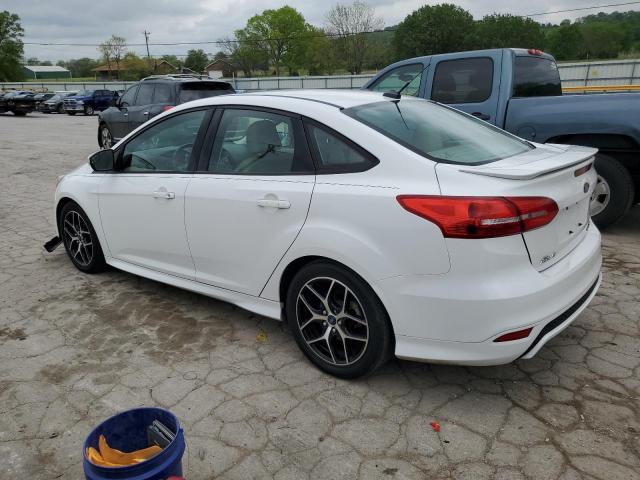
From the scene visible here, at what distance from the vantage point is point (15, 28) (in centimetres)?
6781

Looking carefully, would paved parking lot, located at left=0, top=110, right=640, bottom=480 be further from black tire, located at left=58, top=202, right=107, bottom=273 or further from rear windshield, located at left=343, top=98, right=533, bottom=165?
rear windshield, located at left=343, top=98, right=533, bottom=165

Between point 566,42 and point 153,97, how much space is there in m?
67.6

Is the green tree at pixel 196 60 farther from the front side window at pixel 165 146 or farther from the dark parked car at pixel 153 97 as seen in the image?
the front side window at pixel 165 146

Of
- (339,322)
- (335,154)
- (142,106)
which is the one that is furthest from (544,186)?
(142,106)

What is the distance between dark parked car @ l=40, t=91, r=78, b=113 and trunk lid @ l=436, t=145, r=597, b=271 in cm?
3539

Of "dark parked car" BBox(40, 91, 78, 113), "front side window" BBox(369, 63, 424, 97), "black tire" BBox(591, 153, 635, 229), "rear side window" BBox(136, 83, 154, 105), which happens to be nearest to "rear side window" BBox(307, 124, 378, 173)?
"black tire" BBox(591, 153, 635, 229)

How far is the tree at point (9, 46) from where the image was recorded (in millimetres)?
66500

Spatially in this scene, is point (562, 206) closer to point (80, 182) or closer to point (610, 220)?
point (610, 220)

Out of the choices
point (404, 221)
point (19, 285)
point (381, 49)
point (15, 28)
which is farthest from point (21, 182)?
point (15, 28)

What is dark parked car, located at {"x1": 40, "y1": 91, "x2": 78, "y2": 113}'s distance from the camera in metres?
33.4

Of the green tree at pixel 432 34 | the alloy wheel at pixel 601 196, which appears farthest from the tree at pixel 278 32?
the alloy wheel at pixel 601 196

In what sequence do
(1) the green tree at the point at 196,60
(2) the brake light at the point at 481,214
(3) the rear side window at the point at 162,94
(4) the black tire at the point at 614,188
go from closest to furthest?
(2) the brake light at the point at 481,214
(4) the black tire at the point at 614,188
(3) the rear side window at the point at 162,94
(1) the green tree at the point at 196,60

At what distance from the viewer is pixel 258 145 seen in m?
3.40

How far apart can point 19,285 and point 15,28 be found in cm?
7714
